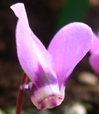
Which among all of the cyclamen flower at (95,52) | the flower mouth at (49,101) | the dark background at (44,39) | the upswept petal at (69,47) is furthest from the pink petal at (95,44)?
the dark background at (44,39)

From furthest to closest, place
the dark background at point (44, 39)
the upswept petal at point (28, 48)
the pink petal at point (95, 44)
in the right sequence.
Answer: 1. the dark background at point (44, 39)
2. the pink petal at point (95, 44)
3. the upswept petal at point (28, 48)

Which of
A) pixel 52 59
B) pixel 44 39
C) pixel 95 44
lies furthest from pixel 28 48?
pixel 44 39

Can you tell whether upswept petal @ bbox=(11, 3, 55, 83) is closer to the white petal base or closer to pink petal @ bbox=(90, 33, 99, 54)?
the white petal base

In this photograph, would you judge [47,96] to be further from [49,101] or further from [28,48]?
[28,48]

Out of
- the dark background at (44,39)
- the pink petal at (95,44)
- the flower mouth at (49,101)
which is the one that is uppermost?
the pink petal at (95,44)

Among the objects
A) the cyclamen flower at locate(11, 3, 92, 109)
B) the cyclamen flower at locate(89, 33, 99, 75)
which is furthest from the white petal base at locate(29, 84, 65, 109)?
the cyclamen flower at locate(89, 33, 99, 75)

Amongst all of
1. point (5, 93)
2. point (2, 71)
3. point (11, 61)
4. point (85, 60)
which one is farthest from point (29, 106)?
point (85, 60)

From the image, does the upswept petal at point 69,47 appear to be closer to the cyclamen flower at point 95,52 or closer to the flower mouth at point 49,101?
the flower mouth at point 49,101

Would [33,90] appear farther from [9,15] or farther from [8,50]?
[9,15]
